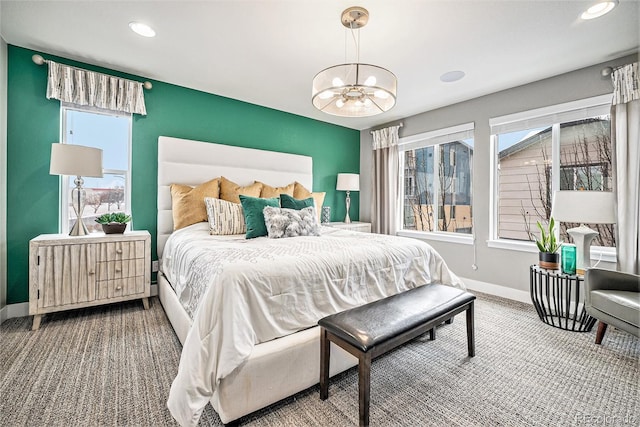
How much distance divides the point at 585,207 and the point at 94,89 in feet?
15.9

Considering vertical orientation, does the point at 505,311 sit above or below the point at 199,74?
below

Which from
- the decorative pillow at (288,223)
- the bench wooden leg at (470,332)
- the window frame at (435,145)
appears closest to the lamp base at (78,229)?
the decorative pillow at (288,223)

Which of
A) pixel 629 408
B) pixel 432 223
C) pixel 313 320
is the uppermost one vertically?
pixel 432 223

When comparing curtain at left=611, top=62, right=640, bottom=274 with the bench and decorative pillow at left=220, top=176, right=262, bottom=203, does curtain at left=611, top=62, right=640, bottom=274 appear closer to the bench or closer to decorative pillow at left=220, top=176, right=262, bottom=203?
the bench

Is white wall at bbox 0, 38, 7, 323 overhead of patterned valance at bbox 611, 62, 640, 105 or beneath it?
beneath

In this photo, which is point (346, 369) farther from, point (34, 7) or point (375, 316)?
point (34, 7)

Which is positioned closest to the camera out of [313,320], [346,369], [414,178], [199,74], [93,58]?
[313,320]

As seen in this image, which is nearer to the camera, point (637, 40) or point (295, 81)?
point (637, 40)

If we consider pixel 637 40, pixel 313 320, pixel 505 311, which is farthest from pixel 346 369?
pixel 637 40

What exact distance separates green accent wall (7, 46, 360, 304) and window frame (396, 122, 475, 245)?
1389 mm

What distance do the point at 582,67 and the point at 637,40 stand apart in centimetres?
46

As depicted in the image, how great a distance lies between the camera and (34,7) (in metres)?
2.02

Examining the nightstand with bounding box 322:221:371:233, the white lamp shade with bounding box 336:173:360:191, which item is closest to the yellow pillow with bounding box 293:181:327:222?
the nightstand with bounding box 322:221:371:233

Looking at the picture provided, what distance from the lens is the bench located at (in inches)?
51.8
